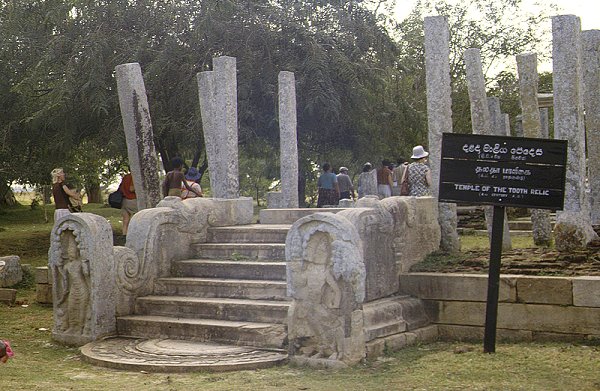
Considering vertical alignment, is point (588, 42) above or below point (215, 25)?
below

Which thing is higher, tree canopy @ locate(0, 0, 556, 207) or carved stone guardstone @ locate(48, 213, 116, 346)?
tree canopy @ locate(0, 0, 556, 207)

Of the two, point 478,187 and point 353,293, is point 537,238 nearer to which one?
point 478,187

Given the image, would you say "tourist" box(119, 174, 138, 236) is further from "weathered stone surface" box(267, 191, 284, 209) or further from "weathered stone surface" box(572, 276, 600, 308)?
"weathered stone surface" box(572, 276, 600, 308)

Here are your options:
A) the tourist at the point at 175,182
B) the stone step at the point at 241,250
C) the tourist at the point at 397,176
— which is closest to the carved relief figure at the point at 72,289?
the stone step at the point at 241,250

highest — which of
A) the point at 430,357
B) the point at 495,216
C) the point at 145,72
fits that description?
the point at 145,72

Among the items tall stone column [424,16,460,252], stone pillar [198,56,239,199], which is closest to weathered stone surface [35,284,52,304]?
stone pillar [198,56,239,199]

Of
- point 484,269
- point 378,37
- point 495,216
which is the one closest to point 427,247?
point 484,269

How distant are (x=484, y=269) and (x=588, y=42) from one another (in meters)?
4.63

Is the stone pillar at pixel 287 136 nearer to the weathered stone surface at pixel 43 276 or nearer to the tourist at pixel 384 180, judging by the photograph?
the tourist at pixel 384 180

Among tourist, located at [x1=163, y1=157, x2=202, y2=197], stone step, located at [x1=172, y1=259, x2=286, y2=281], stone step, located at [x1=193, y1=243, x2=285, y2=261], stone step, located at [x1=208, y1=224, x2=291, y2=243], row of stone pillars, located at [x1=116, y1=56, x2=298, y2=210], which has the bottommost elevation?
stone step, located at [x1=172, y1=259, x2=286, y2=281]

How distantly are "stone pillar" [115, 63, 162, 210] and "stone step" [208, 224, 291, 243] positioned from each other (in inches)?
98.0

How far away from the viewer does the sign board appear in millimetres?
8727

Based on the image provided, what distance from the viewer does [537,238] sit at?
12773mm

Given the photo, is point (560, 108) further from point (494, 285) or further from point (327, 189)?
point (327, 189)
